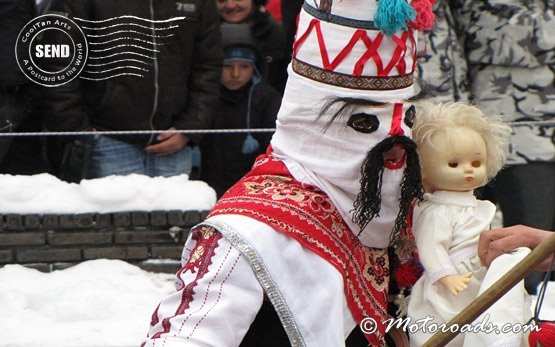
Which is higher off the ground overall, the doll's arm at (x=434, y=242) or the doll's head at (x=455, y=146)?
the doll's head at (x=455, y=146)

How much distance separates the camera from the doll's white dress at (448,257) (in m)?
3.74

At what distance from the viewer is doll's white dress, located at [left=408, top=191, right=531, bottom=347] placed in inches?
147

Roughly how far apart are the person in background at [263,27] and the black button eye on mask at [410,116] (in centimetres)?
217

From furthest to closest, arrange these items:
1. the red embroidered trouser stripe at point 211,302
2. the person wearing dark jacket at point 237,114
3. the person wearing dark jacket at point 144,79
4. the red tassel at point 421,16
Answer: the person wearing dark jacket at point 237,114
the person wearing dark jacket at point 144,79
the red tassel at point 421,16
the red embroidered trouser stripe at point 211,302

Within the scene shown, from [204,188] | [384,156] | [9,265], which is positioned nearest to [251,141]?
[204,188]

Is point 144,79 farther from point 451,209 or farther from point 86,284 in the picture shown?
point 451,209

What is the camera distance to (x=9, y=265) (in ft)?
18.1

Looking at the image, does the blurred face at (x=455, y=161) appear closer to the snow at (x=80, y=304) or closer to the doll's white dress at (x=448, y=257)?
the doll's white dress at (x=448, y=257)

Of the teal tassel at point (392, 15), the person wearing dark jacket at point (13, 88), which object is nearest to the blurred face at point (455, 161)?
the teal tassel at point (392, 15)

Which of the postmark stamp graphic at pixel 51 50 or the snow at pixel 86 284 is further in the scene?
the postmark stamp graphic at pixel 51 50

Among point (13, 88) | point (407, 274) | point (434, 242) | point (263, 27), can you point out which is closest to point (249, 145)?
point (263, 27)

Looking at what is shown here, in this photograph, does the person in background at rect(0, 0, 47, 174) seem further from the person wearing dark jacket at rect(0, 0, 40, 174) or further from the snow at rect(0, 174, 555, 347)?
the snow at rect(0, 174, 555, 347)

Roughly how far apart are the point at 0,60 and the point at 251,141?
105 cm

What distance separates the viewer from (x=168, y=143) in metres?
5.66
